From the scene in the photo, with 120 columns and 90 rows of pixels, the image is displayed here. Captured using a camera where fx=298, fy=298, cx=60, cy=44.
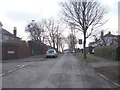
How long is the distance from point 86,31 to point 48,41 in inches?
2086

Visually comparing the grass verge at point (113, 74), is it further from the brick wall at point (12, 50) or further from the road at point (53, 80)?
the brick wall at point (12, 50)

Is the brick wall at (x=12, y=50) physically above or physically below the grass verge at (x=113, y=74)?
above

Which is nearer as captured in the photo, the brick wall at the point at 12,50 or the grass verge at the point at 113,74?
the grass verge at the point at 113,74

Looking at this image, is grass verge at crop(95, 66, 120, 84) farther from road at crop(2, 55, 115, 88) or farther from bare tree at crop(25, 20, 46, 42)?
bare tree at crop(25, 20, 46, 42)

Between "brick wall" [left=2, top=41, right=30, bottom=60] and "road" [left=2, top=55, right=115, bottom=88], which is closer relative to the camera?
"road" [left=2, top=55, right=115, bottom=88]

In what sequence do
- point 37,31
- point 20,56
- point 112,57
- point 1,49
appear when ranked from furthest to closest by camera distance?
point 37,31, point 20,56, point 1,49, point 112,57

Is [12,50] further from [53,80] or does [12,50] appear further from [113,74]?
[53,80]

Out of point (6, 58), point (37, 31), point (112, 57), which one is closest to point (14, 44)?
point (6, 58)

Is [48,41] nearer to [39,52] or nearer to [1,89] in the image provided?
[39,52]

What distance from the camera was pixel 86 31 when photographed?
1843 inches

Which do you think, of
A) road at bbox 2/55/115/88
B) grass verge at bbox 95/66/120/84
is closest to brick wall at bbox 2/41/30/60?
road at bbox 2/55/115/88

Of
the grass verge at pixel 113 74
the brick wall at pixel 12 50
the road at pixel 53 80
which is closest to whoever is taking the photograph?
the road at pixel 53 80

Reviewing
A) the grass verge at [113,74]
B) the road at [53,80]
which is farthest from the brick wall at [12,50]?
the grass verge at [113,74]

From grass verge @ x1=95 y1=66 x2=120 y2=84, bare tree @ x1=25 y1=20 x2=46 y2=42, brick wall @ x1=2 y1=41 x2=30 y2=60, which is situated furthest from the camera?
bare tree @ x1=25 y1=20 x2=46 y2=42
